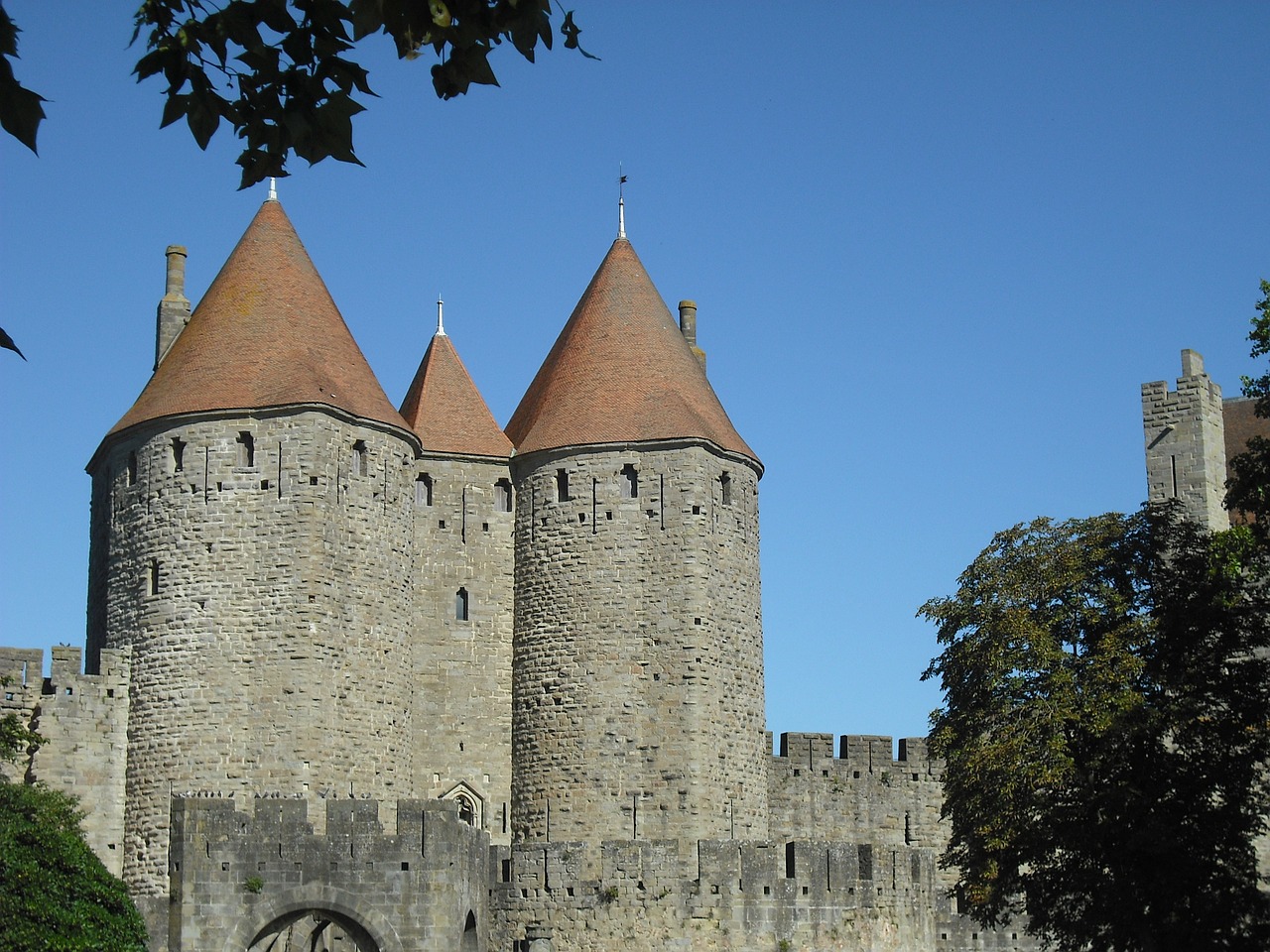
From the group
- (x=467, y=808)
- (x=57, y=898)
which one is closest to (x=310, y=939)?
(x=57, y=898)

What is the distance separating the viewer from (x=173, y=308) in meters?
41.8

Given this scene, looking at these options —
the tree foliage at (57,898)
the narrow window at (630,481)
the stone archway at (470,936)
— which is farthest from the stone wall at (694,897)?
the narrow window at (630,481)

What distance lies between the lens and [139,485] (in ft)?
125

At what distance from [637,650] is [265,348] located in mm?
8956

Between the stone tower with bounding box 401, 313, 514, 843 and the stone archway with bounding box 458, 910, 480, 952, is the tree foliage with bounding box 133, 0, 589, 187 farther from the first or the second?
the stone tower with bounding box 401, 313, 514, 843

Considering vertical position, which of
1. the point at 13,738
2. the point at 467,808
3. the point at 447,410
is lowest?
the point at 467,808

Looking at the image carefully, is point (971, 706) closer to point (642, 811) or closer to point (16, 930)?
point (642, 811)

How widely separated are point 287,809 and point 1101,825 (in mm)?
11285

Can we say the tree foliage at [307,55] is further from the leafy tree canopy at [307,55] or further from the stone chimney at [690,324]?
the stone chimney at [690,324]

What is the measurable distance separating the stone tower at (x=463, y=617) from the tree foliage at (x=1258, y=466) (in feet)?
52.6

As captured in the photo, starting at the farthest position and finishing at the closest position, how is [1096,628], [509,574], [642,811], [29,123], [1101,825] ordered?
[509,574] < [642,811] < [1096,628] < [1101,825] < [29,123]

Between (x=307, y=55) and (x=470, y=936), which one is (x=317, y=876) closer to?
(x=470, y=936)

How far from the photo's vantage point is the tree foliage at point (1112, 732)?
28000mm

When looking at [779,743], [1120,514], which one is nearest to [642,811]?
[779,743]
